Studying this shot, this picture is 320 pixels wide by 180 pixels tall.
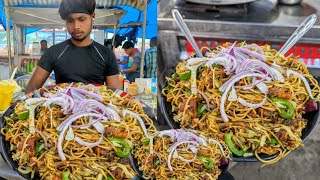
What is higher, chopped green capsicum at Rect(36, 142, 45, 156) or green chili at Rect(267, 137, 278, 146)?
green chili at Rect(267, 137, 278, 146)

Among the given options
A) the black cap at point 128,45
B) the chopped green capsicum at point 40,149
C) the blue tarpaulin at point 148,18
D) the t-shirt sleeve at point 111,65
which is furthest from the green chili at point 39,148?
the black cap at point 128,45

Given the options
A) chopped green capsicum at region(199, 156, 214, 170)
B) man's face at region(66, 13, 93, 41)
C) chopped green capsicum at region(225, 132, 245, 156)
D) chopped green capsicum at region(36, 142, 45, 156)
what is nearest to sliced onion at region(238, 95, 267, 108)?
chopped green capsicum at region(225, 132, 245, 156)

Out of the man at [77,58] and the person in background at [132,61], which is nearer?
the man at [77,58]

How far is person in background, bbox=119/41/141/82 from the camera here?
6051mm

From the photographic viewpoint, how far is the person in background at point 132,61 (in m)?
6.05

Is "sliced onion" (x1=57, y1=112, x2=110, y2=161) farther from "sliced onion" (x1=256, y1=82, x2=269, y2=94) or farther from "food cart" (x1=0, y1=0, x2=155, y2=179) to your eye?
"food cart" (x1=0, y1=0, x2=155, y2=179)

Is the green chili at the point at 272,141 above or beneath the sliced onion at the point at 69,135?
beneath

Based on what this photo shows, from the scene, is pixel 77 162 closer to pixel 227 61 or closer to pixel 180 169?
pixel 180 169

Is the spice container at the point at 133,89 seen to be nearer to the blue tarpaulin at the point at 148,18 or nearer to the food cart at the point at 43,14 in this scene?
the food cart at the point at 43,14

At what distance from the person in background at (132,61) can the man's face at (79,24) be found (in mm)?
3442

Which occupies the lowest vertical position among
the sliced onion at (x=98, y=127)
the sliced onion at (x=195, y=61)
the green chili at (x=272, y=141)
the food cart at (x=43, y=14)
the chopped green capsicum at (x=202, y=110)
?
the green chili at (x=272, y=141)

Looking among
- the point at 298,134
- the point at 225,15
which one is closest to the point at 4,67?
the point at 225,15

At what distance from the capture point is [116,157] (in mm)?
1271

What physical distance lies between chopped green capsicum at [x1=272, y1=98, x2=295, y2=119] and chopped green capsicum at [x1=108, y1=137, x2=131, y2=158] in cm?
50
